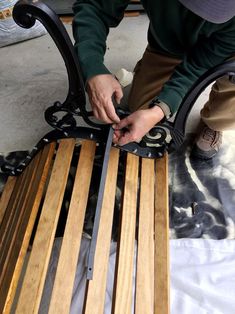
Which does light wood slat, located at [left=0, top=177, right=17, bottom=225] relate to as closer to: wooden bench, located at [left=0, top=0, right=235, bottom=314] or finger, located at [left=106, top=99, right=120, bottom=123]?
wooden bench, located at [left=0, top=0, right=235, bottom=314]

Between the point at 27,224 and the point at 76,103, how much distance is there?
35 centimetres

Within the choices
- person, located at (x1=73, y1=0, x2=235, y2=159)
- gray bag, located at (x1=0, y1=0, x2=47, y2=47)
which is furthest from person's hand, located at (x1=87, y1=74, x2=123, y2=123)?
gray bag, located at (x1=0, y1=0, x2=47, y2=47)

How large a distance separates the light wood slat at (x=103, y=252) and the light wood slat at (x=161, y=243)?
0.40ft

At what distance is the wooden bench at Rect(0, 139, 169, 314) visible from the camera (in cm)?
73

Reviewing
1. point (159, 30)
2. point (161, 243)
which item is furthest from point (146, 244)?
point (159, 30)

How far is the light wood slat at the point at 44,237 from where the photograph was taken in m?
0.70

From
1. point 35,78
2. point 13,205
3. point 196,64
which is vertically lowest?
point 13,205

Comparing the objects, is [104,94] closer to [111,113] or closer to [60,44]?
[111,113]

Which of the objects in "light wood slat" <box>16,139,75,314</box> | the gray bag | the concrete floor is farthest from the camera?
the gray bag

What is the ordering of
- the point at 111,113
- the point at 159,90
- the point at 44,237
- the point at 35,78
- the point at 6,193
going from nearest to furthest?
the point at 44,237 < the point at 111,113 < the point at 6,193 < the point at 159,90 < the point at 35,78

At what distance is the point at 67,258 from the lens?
0.78 metres

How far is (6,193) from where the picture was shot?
3.49ft

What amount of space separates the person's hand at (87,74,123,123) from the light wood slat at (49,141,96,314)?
0.41 ft

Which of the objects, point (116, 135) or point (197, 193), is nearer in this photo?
point (116, 135)
